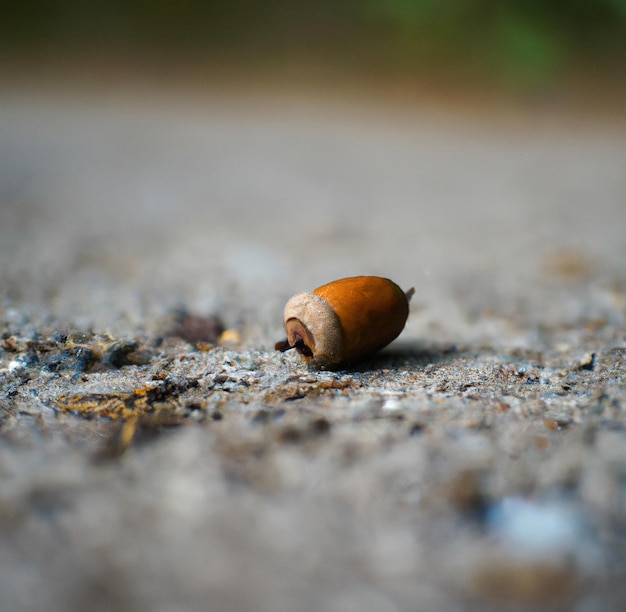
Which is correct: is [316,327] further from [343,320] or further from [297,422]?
[297,422]

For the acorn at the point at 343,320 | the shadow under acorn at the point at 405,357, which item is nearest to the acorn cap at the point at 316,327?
the acorn at the point at 343,320

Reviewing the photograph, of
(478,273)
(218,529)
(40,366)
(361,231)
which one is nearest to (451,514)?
(218,529)

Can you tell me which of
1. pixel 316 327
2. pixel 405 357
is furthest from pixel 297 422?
pixel 405 357

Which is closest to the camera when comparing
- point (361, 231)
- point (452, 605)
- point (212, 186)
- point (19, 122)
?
point (452, 605)

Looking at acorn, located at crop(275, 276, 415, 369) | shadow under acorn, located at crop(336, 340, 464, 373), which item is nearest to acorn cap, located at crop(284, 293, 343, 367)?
acorn, located at crop(275, 276, 415, 369)

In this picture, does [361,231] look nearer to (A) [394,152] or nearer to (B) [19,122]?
(A) [394,152]

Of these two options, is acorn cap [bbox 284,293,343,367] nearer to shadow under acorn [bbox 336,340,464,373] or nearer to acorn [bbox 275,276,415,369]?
acorn [bbox 275,276,415,369]
